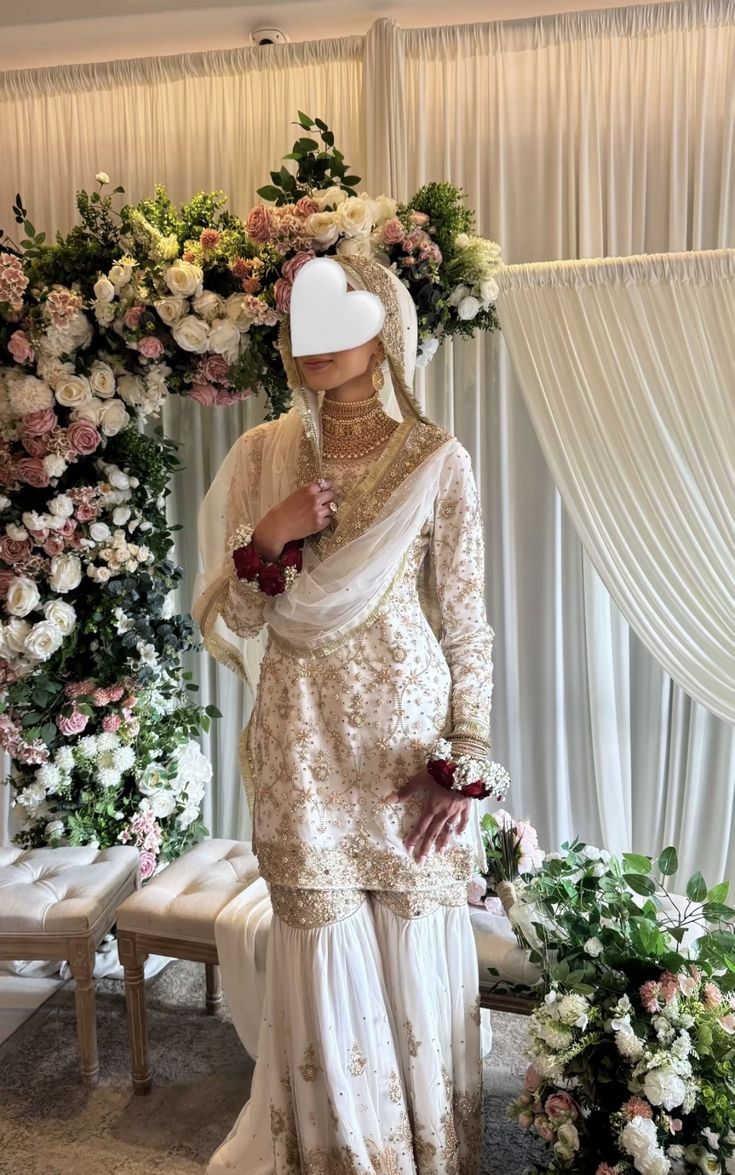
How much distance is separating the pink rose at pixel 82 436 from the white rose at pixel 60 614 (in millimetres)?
409

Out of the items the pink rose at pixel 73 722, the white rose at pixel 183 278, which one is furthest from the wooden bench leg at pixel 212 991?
the white rose at pixel 183 278

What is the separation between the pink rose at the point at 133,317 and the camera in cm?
213

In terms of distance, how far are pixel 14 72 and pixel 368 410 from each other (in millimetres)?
2158

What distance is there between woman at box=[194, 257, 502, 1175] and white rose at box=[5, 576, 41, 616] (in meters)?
0.99

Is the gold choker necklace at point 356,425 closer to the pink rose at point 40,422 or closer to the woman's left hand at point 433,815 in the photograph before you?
the woman's left hand at point 433,815

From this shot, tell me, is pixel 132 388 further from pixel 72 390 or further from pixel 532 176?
pixel 532 176

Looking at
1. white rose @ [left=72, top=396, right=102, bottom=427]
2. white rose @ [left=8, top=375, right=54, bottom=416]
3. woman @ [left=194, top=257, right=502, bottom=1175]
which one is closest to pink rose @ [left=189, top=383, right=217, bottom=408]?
white rose @ [left=72, top=396, right=102, bottom=427]

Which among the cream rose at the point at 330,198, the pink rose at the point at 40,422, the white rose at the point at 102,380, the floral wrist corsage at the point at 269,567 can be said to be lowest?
the floral wrist corsage at the point at 269,567

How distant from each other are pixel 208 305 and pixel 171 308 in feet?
0.29

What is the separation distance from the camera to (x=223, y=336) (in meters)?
2.12

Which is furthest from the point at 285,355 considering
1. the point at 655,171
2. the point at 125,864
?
the point at 655,171

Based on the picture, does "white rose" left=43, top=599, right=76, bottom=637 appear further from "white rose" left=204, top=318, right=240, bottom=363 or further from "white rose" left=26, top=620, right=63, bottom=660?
"white rose" left=204, top=318, right=240, bottom=363

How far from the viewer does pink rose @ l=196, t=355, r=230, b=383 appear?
2207 millimetres
